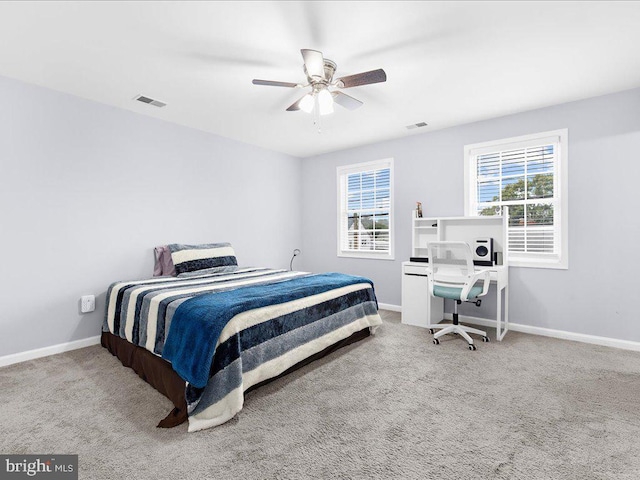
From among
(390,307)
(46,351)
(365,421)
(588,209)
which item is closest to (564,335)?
(588,209)

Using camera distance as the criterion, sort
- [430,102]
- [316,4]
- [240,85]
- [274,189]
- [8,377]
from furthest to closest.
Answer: [274,189] → [430,102] → [240,85] → [8,377] → [316,4]

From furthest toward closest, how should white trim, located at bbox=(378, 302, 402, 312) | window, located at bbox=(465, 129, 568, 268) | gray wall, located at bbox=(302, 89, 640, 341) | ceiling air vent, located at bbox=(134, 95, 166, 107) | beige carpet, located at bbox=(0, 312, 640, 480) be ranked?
white trim, located at bbox=(378, 302, 402, 312), window, located at bbox=(465, 129, 568, 268), ceiling air vent, located at bbox=(134, 95, 166, 107), gray wall, located at bbox=(302, 89, 640, 341), beige carpet, located at bbox=(0, 312, 640, 480)

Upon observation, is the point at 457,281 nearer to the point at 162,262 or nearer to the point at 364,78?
the point at 364,78

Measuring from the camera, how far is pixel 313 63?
7.23ft

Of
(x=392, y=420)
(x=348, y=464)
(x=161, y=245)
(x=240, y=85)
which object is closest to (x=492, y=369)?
(x=392, y=420)

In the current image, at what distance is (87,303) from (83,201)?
1.03m

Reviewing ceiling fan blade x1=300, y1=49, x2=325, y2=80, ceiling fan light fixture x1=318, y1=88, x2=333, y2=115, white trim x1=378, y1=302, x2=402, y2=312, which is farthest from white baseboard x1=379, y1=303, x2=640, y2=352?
ceiling fan blade x1=300, y1=49, x2=325, y2=80

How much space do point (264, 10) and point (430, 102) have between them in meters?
2.06

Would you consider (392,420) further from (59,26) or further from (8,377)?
(59,26)

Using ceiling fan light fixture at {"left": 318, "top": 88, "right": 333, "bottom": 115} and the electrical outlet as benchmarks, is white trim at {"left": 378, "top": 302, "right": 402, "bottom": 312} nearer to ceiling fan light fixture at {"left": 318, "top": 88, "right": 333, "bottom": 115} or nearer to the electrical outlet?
ceiling fan light fixture at {"left": 318, "top": 88, "right": 333, "bottom": 115}

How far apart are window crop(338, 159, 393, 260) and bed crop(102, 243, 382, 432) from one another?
1521mm

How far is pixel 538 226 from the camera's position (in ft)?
11.9

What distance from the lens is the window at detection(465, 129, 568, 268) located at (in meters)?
3.50


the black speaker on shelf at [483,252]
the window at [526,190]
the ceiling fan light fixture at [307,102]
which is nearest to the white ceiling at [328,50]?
the ceiling fan light fixture at [307,102]
